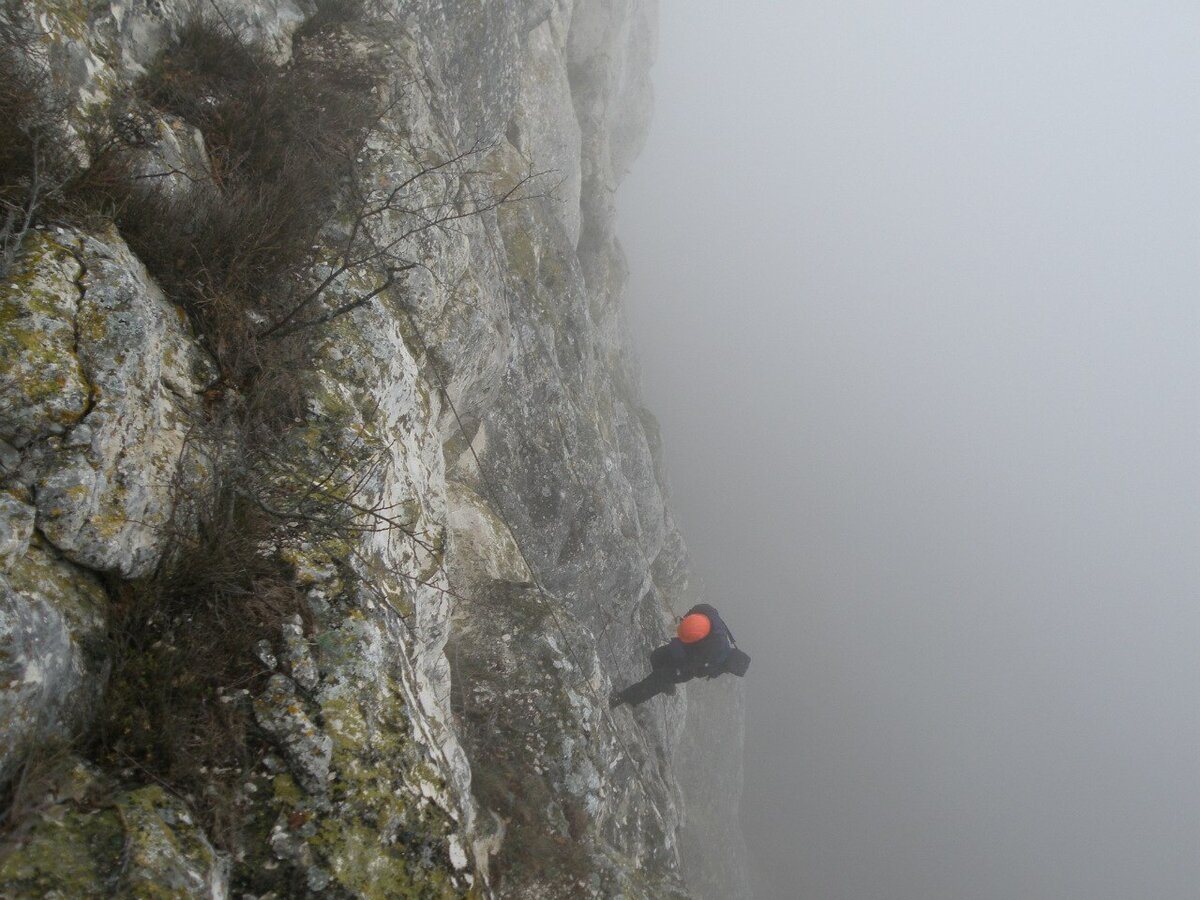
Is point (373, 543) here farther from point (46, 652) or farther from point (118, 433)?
point (46, 652)

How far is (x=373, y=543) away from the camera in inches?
226

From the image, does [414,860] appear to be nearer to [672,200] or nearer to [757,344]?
[757,344]

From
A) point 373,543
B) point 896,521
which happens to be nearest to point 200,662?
point 373,543

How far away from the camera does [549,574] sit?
1409cm

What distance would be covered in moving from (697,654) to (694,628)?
2.59 feet

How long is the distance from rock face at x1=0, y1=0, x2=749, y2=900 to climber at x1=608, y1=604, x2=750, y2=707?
1.32 metres

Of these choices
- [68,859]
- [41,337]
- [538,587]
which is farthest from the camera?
[538,587]

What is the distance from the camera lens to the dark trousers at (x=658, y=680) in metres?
13.7

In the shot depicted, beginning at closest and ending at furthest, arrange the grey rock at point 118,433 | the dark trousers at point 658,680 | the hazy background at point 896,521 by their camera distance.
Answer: the grey rock at point 118,433 < the dark trousers at point 658,680 < the hazy background at point 896,521

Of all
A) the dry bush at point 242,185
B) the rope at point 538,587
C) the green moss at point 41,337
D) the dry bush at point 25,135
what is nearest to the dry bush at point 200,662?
the green moss at point 41,337

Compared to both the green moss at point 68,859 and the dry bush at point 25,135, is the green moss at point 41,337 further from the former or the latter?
the green moss at point 68,859

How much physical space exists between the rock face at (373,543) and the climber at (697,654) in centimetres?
132

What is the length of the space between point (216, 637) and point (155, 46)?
538 cm

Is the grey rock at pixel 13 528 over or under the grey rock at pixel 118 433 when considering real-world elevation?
under
